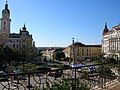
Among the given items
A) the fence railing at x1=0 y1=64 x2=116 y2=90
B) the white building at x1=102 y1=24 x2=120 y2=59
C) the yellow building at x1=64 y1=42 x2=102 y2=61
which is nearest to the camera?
the fence railing at x1=0 y1=64 x2=116 y2=90

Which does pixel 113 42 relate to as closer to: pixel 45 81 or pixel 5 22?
pixel 5 22

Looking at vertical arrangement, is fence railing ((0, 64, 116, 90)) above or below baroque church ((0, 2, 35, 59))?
below

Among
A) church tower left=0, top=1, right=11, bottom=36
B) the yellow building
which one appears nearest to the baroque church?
church tower left=0, top=1, right=11, bottom=36

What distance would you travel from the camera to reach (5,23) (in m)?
77.5

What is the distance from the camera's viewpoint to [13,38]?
265 ft

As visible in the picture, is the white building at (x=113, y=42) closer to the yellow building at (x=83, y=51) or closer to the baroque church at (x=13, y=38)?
the yellow building at (x=83, y=51)

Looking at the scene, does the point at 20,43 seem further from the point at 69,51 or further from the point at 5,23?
the point at 69,51

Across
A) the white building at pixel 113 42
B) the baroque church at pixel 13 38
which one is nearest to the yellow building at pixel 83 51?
the white building at pixel 113 42

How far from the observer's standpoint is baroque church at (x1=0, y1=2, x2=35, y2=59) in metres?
77.7

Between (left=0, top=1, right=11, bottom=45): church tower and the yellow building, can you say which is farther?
the yellow building

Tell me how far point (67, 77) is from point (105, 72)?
2.13 metres

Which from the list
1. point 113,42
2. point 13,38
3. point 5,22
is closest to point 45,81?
point 113,42

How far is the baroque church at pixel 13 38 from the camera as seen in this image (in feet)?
255

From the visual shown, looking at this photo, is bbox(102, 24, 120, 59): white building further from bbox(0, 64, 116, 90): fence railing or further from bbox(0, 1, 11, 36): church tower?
bbox(0, 64, 116, 90): fence railing
